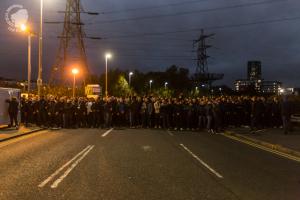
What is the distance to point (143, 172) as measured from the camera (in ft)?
40.7

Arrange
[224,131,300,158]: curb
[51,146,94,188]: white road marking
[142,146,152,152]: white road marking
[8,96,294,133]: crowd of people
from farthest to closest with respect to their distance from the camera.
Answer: [8,96,294,133]: crowd of people
[142,146,152,152]: white road marking
[224,131,300,158]: curb
[51,146,94,188]: white road marking

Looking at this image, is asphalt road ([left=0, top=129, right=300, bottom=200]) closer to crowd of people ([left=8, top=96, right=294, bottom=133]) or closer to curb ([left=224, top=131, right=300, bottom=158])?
curb ([left=224, top=131, right=300, bottom=158])

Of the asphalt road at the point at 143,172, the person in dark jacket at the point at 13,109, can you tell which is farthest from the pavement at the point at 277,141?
the person in dark jacket at the point at 13,109

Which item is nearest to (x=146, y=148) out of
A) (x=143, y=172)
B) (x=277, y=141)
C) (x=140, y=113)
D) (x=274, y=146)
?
(x=274, y=146)

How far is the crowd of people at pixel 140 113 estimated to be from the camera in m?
29.8

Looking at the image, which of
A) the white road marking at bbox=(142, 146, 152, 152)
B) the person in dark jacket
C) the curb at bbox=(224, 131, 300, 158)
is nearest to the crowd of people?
the person in dark jacket

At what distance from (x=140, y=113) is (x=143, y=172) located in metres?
18.5

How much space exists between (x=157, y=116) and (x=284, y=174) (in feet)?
60.1

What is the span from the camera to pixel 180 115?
2989cm

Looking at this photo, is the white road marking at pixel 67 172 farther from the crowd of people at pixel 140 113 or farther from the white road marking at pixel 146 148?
the crowd of people at pixel 140 113

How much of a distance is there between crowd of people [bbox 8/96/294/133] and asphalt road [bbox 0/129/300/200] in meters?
9.87

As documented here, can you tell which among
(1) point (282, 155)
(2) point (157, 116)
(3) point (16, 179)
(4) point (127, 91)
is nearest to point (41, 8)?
(2) point (157, 116)

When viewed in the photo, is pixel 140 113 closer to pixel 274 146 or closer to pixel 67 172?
pixel 274 146

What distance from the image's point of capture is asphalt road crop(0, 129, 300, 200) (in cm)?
972
